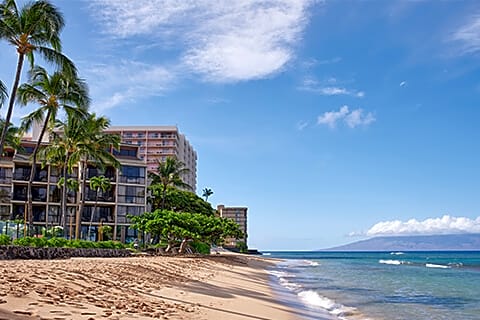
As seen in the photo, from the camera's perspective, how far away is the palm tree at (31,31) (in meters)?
23.9

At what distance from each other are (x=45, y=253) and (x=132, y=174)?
1428 inches

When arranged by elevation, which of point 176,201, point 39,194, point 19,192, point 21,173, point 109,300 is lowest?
point 109,300

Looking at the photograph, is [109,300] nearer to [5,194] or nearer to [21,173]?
[5,194]

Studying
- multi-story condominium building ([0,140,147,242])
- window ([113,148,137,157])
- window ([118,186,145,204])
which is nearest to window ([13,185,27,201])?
multi-story condominium building ([0,140,147,242])

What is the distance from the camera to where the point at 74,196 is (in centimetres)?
5959

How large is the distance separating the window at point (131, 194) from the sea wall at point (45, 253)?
26308mm

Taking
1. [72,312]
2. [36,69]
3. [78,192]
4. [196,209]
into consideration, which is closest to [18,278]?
[72,312]

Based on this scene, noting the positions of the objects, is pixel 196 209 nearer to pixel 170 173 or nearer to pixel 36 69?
pixel 170 173

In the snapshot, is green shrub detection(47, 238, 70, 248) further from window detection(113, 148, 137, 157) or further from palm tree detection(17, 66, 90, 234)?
window detection(113, 148, 137, 157)

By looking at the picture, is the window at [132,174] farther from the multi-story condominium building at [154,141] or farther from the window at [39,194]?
the multi-story condominium building at [154,141]

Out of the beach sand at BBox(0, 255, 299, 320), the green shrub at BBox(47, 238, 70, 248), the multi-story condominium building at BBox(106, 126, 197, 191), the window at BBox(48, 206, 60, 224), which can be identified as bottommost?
the beach sand at BBox(0, 255, 299, 320)

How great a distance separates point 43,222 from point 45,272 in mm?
47494

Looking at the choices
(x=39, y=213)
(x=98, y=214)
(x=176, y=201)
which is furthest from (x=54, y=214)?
(x=176, y=201)

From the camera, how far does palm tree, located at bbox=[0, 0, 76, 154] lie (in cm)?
2389
